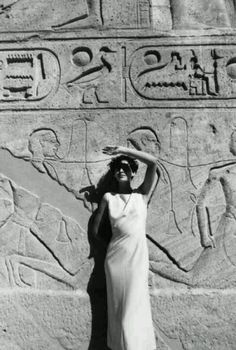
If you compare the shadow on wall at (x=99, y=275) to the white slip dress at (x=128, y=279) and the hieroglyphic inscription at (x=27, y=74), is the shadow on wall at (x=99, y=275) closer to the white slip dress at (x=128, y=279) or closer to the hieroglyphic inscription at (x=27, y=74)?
the white slip dress at (x=128, y=279)

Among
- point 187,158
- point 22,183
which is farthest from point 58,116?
point 187,158

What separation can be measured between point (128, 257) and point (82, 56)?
5.83ft

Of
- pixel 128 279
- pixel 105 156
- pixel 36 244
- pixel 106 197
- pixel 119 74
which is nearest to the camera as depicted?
pixel 128 279

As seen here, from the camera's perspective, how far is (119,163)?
4113mm

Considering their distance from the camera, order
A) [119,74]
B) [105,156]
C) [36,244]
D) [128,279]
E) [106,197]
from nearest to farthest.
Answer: [128,279]
[106,197]
[36,244]
[105,156]
[119,74]

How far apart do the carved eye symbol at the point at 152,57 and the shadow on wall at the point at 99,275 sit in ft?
3.33

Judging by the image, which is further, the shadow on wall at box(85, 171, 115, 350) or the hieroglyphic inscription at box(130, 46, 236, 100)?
the hieroglyphic inscription at box(130, 46, 236, 100)

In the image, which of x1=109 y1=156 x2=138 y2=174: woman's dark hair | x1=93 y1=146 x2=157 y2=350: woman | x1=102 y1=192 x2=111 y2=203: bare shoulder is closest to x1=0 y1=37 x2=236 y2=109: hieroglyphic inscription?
x1=109 y1=156 x2=138 y2=174: woman's dark hair

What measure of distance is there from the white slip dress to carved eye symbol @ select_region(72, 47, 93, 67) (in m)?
1.27

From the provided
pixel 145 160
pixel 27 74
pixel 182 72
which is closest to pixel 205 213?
pixel 145 160

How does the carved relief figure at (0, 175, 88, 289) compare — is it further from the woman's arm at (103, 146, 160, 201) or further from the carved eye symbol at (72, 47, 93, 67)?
the carved eye symbol at (72, 47, 93, 67)

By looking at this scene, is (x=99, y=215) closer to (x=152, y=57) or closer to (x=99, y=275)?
(x=99, y=275)

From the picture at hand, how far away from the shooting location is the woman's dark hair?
13.5ft

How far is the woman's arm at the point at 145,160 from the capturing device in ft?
13.1
